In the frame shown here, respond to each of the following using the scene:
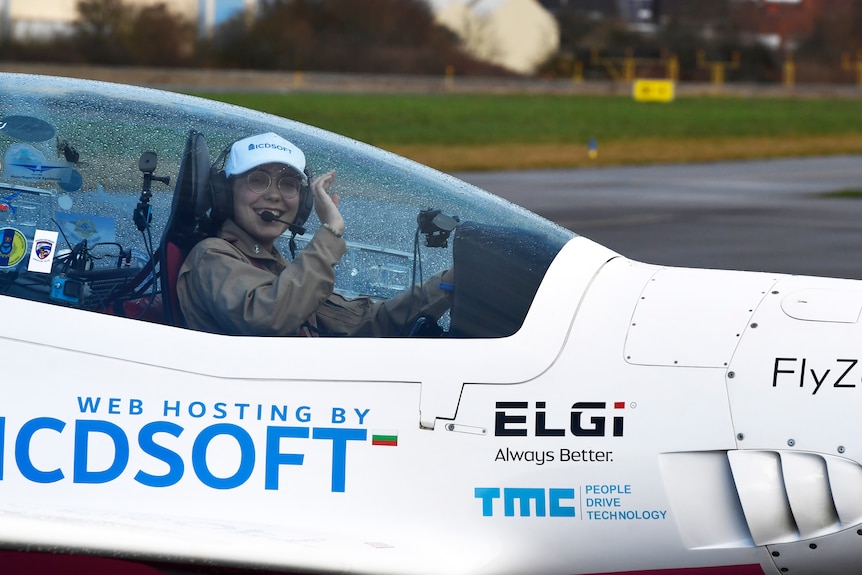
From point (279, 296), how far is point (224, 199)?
0.30 meters

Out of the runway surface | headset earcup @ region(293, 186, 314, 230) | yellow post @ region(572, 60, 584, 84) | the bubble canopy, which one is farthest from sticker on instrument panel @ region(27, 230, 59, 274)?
yellow post @ region(572, 60, 584, 84)

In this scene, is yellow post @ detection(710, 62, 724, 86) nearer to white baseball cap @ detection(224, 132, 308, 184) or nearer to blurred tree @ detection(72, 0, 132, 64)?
blurred tree @ detection(72, 0, 132, 64)

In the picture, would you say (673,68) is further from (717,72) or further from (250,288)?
(250,288)

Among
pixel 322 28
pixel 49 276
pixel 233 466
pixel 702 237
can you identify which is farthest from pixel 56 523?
pixel 322 28

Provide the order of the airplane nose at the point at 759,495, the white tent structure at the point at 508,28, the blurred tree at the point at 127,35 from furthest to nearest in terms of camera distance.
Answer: the white tent structure at the point at 508,28 → the blurred tree at the point at 127,35 → the airplane nose at the point at 759,495

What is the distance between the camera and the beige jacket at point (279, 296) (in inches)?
112

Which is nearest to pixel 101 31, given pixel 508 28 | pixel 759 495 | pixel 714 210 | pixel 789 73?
pixel 508 28

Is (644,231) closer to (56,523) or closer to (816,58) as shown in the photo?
(56,523)

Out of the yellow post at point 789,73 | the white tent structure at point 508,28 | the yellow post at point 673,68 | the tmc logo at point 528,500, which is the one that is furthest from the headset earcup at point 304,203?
the white tent structure at point 508,28

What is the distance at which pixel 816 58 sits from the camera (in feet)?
274

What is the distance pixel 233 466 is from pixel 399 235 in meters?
0.67

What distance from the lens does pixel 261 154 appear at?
9.88 feet

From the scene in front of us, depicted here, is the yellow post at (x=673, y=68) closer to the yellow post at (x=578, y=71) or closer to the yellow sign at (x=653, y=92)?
the yellow post at (x=578, y=71)

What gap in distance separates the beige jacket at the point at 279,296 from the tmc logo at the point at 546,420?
0.32m
